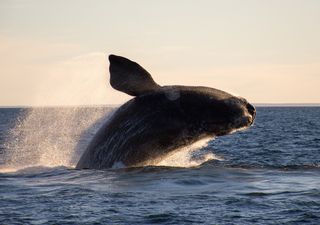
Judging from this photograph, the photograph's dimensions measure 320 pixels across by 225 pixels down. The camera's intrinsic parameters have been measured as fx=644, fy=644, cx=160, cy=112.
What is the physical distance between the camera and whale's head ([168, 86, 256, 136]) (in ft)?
41.1

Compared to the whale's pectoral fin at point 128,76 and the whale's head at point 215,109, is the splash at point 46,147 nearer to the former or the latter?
the whale's pectoral fin at point 128,76

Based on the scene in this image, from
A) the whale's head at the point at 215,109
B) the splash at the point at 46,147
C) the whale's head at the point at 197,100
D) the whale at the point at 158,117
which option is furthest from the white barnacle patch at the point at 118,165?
the splash at the point at 46,147

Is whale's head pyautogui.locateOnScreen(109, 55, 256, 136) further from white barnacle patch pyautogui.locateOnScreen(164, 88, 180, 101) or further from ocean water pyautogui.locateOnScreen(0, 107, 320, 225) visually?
ocean water pyautogui.locateOnScreen(0, 107, 320, 225)

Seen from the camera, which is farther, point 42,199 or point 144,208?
point 42,199

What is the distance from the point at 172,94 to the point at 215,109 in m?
0.92

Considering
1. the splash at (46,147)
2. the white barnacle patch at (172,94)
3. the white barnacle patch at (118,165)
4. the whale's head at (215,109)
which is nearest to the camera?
the whale's head at (215,109)

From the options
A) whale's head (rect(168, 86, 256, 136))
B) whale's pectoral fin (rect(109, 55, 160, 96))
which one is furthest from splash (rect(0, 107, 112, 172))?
whale's head (rect(168, 86, 256, 136))

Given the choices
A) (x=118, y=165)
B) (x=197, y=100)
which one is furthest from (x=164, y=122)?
(x=118, y=165)

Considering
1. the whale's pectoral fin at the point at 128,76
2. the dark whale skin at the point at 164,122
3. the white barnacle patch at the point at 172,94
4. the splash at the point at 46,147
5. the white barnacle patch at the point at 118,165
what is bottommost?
the splash at the point at 46,147

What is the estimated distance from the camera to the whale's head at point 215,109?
12.5 m

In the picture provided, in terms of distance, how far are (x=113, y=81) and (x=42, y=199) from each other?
3154 mm

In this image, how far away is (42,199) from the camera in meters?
10.4

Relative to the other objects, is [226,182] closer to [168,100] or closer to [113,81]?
[168,100]

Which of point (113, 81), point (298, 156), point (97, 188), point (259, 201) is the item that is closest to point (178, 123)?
point (113, 81)
